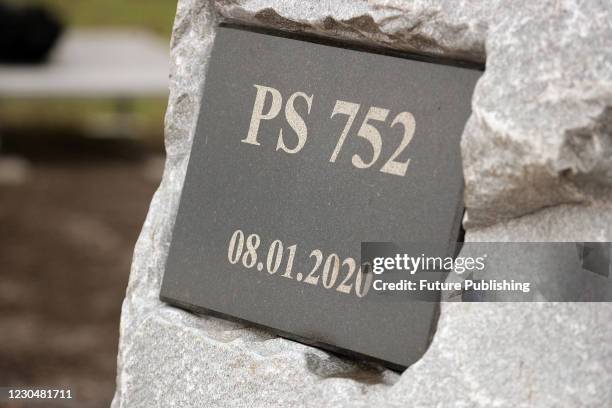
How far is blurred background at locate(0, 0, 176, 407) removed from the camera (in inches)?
129

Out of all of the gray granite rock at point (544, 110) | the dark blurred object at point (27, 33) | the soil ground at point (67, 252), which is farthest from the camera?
the dark blurred object at point (27, 33)

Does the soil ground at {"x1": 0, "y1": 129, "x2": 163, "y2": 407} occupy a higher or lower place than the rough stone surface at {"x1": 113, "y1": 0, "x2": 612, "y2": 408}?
lower

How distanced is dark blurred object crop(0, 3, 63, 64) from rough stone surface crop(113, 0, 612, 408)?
12.5ft

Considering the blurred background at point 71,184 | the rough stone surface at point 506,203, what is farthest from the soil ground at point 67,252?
the rough stone surface at point 506,203

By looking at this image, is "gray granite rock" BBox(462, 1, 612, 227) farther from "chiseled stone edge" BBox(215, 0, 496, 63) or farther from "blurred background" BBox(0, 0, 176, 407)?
"blurred background" BBox(0, 0, 176, 407)

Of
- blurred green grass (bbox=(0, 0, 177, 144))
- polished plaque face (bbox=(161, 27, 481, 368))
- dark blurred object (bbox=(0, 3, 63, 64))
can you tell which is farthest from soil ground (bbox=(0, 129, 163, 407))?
polished plaque face (bbox=(161, 27, 481, 368))

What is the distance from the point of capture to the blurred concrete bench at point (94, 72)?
475 cm

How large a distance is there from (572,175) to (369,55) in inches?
14.5

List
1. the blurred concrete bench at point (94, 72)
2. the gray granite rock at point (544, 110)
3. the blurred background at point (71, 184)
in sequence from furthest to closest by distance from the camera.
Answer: the blurred concrete bench at point (94, 72) < the blurred background at point (71, 184) < the gray granite rock at point (544, 110)

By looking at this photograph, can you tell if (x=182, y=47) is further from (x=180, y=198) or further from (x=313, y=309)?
(x=313, y=309)

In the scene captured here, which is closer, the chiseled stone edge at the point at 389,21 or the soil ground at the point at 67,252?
the chiseled stone edge at the point at 389,21

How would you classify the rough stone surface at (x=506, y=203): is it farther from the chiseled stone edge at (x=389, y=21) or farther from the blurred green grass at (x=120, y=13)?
the blurred green grass at (x=120, y=13)

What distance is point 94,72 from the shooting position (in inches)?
202

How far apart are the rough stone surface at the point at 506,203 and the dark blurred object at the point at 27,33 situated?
3.82 metres
